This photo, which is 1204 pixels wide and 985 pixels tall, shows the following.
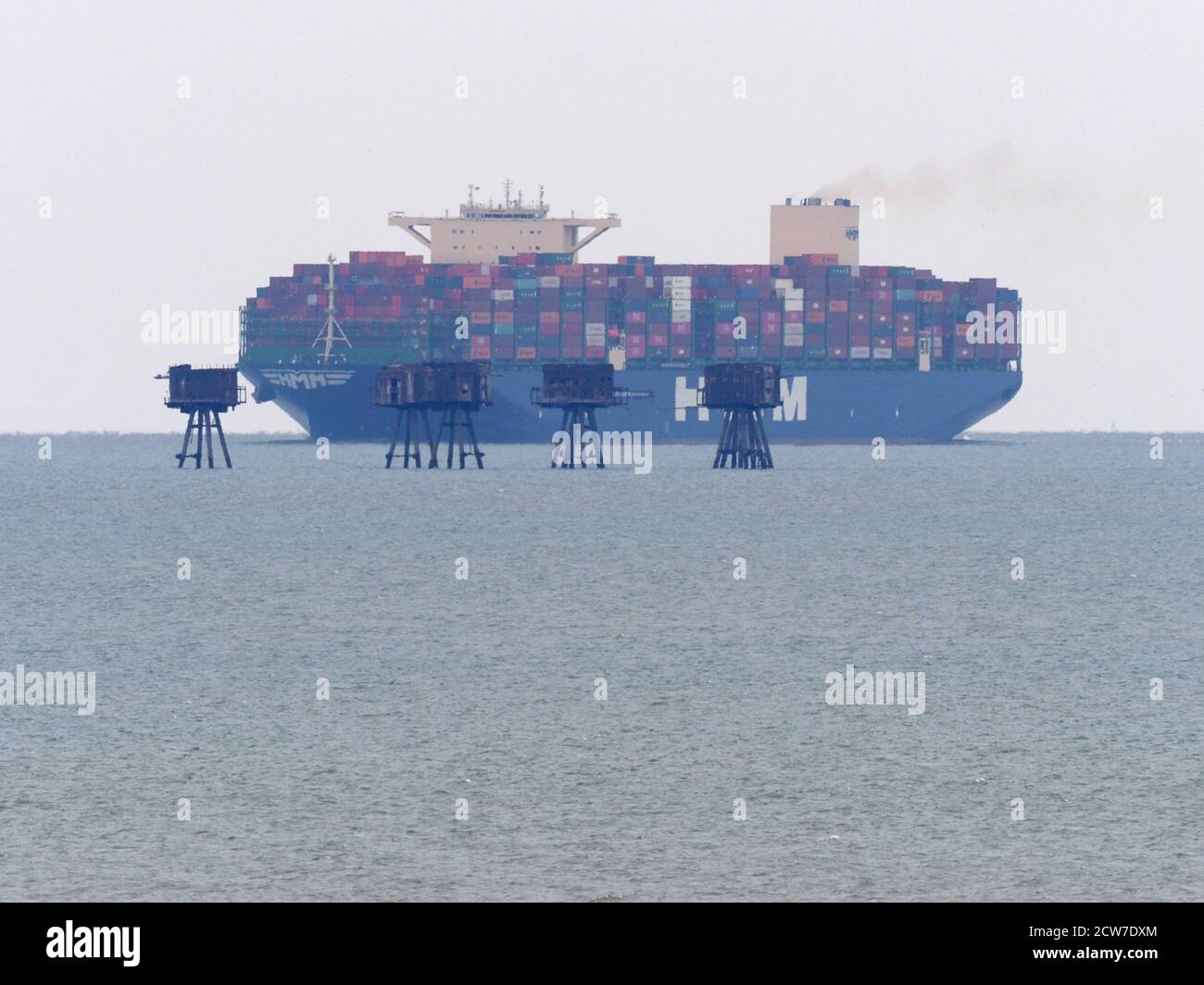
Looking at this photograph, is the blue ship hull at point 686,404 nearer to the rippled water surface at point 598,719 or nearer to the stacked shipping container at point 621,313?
the stacked shipping container at point 621,313

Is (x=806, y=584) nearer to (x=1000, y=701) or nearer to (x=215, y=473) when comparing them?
→ (x=1000, y=701)

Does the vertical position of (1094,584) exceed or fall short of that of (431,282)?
it falls short

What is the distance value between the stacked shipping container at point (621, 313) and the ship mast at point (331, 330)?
0.66m

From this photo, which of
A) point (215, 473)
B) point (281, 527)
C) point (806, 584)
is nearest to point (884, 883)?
point (806, 584)

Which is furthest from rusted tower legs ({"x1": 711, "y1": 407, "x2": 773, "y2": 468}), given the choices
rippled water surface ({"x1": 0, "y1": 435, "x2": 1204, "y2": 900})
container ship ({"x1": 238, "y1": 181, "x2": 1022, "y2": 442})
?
rippled water surface ({"x1": 0, "y1": 435, "x2": 1204, "y2": 900})

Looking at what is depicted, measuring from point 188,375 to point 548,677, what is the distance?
75.7 meters

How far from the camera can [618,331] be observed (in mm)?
158750
